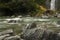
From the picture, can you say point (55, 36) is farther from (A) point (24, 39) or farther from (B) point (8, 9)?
(B) point (8, 9)

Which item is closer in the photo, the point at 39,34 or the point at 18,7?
the point at 39,34

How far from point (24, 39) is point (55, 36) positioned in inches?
60.4

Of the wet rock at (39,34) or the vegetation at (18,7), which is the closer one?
the wet rock at (39,34)

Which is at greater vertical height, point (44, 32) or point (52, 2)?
point (44, 32)

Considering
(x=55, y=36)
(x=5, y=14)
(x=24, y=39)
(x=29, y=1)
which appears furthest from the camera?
(x=29, y=1)

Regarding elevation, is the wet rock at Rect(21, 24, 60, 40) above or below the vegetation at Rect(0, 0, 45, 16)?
above

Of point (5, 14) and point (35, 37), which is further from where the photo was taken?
point (5, 14)

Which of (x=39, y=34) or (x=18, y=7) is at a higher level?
(x=39, y=34)

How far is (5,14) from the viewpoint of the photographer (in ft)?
104

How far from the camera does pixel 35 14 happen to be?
105ft

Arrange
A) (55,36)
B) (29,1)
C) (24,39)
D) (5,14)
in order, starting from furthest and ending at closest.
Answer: (29,1), (5,14), (24,39), (55,36)

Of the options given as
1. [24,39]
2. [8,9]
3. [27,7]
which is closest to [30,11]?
[27,7]

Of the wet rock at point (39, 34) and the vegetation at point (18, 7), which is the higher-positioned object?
the wet rock at point (39, 34)

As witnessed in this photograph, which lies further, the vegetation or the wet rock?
the vegetation
